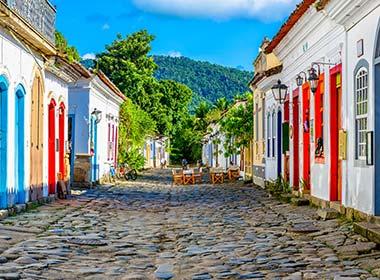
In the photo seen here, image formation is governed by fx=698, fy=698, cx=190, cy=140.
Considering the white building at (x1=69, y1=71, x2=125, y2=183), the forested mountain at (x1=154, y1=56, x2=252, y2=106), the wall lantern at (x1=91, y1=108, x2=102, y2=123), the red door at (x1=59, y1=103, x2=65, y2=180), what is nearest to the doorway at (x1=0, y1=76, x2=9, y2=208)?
the red door at (x1=59, y1=103, x2=65, y2=180)

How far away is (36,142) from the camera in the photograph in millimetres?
16562

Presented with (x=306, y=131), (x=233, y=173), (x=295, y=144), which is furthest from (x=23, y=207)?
(x=233, y=173)

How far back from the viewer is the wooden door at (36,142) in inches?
630

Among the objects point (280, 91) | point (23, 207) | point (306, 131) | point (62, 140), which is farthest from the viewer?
point (62, 140)

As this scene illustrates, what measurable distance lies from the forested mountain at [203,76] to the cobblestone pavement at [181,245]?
92810 millimetres

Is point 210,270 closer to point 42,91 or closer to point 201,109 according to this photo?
point 42,91

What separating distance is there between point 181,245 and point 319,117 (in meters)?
→ 6.63

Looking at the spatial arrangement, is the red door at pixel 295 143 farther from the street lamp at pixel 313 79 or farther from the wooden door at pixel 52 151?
the wooden door at pixel 52 151

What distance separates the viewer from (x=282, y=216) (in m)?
14.4

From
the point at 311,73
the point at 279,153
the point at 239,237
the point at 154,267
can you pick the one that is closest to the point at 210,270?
the point at 154,267

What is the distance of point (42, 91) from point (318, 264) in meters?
10.4

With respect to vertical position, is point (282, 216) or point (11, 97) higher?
point (11, 97)

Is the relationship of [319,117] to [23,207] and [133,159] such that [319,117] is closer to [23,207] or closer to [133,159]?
[23,207]

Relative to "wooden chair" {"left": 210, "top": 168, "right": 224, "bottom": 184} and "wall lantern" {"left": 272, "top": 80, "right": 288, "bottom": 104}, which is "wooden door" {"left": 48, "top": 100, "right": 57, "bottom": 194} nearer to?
"wall lantern" {"left": 272, "top": 80, "right": 288, "bottom": 104}
